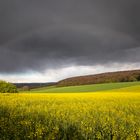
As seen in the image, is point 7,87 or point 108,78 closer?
point 7,87

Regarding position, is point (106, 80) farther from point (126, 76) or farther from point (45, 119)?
point (45, 119)

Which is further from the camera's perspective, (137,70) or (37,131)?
(137,70)

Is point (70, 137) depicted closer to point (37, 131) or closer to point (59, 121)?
point (37, 131)

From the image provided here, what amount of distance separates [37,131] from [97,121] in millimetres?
3767

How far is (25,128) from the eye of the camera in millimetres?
9406

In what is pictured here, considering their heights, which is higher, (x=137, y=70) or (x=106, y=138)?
(x=137, y=70)

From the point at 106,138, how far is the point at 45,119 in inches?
128

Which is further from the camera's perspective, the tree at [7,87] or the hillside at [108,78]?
the hillside at [108,78]

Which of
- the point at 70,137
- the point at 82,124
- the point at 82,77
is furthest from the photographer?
the point at 82,77

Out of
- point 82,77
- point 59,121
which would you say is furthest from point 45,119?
point 82,77

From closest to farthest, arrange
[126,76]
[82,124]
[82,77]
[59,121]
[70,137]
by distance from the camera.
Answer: [70,137] → [82,124] → [59,121] → [126,76] → [82,77]

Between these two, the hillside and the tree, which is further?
the hillside

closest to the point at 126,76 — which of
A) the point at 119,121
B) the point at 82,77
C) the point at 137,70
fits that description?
the point at 137,70

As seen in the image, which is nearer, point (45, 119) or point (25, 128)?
point (25, 128)
